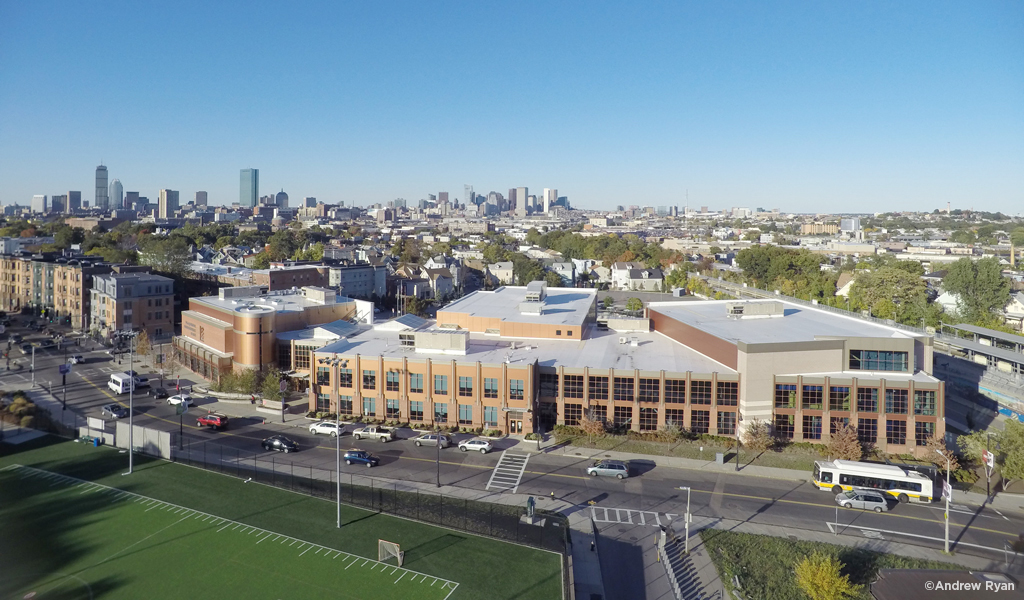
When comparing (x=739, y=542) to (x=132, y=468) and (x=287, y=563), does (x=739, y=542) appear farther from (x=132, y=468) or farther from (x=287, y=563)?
(x=132, y=468)

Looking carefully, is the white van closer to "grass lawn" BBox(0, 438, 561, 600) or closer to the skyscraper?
"grass lawn" BBox(0, 438, 561, 600)

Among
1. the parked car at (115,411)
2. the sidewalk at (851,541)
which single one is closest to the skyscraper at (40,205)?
the parked car at (115,411)

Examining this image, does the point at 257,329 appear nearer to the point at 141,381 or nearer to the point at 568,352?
the point at 141,381

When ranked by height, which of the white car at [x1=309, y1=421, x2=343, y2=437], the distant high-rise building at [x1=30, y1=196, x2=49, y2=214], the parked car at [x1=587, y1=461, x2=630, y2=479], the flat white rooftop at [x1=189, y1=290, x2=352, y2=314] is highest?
the distant high-rise building at [x1=30, y1=196, x2=49, y2=214]

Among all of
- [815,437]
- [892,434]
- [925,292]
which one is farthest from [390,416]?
[925,292]

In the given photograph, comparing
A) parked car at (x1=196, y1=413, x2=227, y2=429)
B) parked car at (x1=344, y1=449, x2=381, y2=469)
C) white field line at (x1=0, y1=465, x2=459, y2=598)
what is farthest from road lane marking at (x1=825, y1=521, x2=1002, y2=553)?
parked car at (x1=196, y1=413, x2=227, y2=429)

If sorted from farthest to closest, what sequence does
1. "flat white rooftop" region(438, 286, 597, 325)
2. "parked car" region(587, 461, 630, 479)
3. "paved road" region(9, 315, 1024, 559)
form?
1. "flat white rooftop" region(438, 286, 597, 325)
2. "parked car" region(587, 461, 630, 479)
3. "paved road" region(9, 315, 1024, 559)

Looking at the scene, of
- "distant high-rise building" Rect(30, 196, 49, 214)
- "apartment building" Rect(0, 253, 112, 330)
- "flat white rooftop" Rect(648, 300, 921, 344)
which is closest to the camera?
"flat white rooftop" Rect(648, 300, 921, 344)
